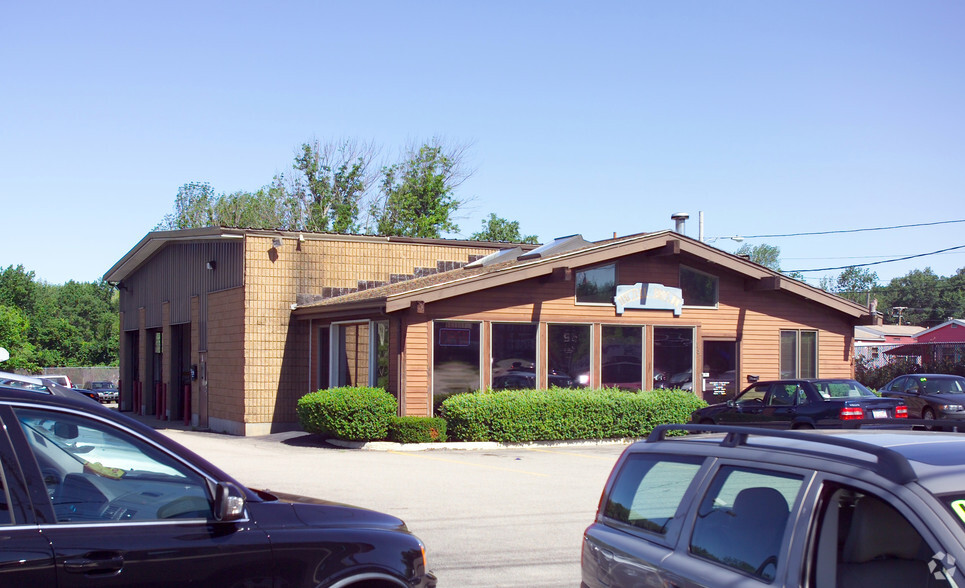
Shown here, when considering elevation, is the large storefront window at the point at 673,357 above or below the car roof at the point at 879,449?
Answer: below

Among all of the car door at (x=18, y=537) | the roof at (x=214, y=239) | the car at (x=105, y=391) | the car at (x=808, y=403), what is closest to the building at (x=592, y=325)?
the roof at (x=214, y=239)

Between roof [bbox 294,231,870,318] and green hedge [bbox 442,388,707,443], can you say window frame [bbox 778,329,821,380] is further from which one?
green hedge [bbox 442,388,707,443]

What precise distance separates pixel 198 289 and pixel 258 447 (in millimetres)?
8972

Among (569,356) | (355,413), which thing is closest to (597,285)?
(569,356)

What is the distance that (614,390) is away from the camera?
21.6 metres

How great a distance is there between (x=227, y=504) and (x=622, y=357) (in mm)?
19170

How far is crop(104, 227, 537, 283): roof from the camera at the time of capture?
2388 cm

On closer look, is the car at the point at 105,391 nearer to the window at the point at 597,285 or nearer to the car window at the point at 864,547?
the window at the point at 597,285

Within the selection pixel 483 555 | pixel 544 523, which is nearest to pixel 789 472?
pixel 483 555

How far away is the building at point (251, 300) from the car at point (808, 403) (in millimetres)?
10141

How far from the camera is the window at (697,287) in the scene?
23688 mm

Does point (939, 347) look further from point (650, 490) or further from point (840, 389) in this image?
point (650, 490)

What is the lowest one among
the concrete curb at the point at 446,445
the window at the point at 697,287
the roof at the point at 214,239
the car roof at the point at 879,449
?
the concrete curb at the point at 446,445

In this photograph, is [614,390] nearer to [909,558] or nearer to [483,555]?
[483,555]
